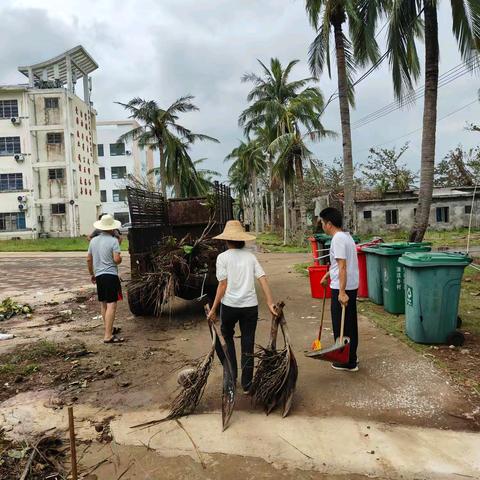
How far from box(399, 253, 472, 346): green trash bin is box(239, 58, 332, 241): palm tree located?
19455 millimetres

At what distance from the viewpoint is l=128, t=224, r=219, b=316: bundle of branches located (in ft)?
24.2

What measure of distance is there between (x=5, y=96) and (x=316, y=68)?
36.5 meters

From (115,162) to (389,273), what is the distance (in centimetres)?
6085

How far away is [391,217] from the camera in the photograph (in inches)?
1352

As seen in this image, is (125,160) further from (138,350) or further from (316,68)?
(138,350)

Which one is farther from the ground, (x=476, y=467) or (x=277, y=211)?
(x=277, y=211)

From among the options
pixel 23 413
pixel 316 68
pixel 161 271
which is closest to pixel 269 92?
pixel 316 68

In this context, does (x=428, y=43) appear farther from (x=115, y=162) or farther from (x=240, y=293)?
(x=115, y=162)

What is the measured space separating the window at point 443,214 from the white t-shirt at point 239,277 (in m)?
33.1

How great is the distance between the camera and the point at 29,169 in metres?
43.1

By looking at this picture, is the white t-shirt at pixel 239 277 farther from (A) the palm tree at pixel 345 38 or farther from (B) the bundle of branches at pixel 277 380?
(A) the palm tree at pixel 345 38

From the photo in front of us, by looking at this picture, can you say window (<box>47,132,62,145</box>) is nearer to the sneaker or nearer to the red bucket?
the red bucket

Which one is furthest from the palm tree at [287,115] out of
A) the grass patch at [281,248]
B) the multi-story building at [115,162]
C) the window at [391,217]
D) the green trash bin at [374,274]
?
the multi-story building at [115,162]

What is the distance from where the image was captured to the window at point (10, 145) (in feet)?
141
